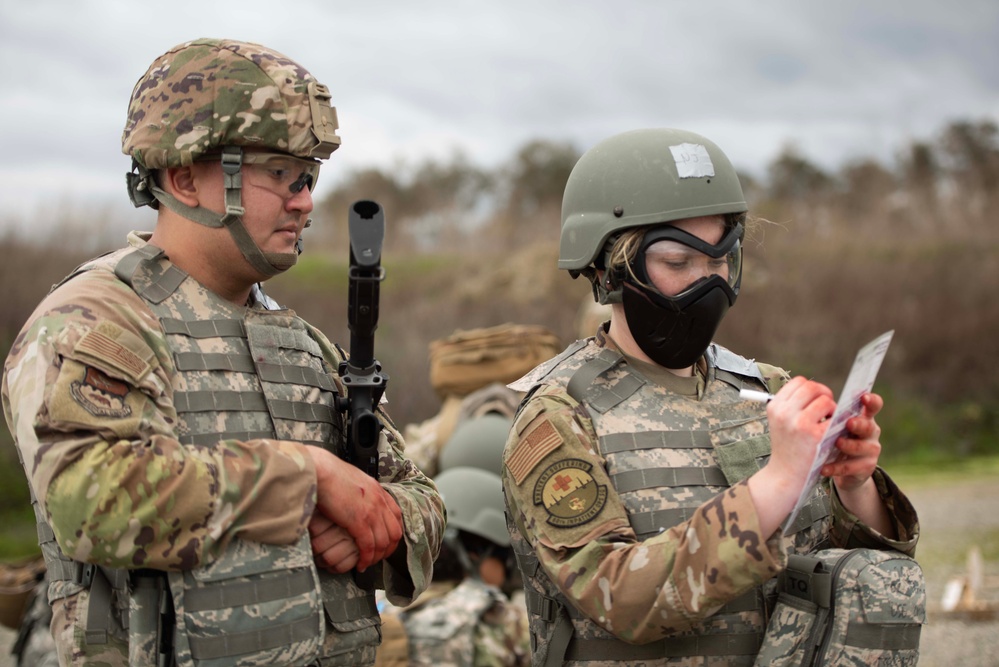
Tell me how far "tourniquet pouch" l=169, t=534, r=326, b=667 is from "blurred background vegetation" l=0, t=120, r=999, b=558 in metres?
8.75

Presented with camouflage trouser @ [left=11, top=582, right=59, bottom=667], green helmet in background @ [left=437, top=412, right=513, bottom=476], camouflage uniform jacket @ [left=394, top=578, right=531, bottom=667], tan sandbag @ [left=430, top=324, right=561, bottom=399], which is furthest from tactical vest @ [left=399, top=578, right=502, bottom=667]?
tan sandbag @ [left=430, top=324, right=561, bottom=399]

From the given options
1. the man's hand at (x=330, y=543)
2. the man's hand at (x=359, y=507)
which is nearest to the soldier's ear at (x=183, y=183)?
the man's hand at (x=359, y=507)

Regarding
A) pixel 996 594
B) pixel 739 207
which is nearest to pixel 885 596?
pixel 739 207

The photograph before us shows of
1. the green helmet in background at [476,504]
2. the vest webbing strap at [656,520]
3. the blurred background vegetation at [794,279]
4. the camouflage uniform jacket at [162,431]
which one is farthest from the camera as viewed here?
the blurred background vegetation at [794,279]

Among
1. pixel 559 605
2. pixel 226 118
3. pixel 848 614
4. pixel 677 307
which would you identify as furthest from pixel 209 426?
pixel 848 614

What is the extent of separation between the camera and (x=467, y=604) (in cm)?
529

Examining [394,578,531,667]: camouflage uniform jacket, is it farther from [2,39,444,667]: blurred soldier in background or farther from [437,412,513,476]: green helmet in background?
[2,39,444,667]: blurred soldier in background

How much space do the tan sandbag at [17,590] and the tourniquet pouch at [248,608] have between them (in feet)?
11.1

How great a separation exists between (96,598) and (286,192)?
45.6 inches

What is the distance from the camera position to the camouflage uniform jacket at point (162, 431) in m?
2.38

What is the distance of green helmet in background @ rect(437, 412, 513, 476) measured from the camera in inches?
253

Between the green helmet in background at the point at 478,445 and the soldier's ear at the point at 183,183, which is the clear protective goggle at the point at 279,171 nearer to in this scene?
the soldier's ear at the point at 183,183

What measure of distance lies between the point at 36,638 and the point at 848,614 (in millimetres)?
3956

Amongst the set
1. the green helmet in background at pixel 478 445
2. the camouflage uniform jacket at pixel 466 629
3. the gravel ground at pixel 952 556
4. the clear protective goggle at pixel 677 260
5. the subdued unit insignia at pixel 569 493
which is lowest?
the gravel ground at pixel 952 556
